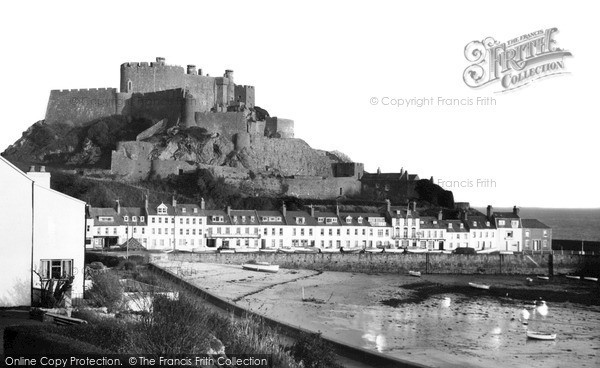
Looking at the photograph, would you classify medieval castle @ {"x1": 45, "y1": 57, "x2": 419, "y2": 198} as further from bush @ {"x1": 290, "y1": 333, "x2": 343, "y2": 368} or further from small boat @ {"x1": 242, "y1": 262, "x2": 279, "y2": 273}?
bush @ {"x1": 290, "y1": 333, "x2": 343, "y2": 368}

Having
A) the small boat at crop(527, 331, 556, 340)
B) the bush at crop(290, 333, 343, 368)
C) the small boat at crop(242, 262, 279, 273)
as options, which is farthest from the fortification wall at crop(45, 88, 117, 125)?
the bush at crop(290, 333, 343, 368)

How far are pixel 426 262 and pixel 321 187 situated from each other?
66.9 ft

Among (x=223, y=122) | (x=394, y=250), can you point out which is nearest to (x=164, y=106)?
(x=223, y=122)

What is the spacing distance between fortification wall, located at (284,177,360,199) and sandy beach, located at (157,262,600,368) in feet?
77.1

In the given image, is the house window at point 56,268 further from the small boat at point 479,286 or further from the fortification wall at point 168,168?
the fortification wall at point 168,168

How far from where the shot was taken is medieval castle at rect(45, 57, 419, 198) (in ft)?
229

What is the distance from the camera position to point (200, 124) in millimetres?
74000

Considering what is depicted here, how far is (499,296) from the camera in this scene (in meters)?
43.2

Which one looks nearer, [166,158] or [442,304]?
[442,304]

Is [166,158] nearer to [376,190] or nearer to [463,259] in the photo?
[376,190]

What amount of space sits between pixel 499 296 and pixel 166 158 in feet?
119

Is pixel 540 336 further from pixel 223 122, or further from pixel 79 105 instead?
pixel 79 105

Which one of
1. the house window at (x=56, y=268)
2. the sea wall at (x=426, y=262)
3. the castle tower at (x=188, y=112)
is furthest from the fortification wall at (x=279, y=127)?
the house window at (x=56, y=268)

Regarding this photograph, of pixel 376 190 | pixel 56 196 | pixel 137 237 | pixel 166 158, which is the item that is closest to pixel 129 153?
pixel 166 158
